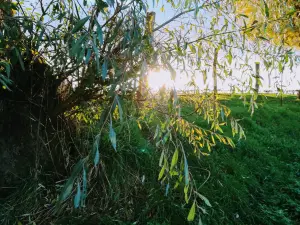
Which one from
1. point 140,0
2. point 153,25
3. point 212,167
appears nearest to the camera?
point 140,0

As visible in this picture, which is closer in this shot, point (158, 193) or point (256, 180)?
point (158, 193)

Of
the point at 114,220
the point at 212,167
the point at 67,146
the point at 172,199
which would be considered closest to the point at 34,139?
the point at 67,146

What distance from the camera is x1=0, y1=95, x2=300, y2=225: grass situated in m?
2.88

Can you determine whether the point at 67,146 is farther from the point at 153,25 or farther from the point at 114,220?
the point at 153,25

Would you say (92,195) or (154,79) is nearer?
(154,79)

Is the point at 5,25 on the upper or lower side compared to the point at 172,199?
upper

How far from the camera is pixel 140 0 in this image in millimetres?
1988

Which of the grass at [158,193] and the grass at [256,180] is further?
the grass at [256,180]

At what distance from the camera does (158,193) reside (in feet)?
10.5

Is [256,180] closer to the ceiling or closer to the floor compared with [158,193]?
closer to the floor

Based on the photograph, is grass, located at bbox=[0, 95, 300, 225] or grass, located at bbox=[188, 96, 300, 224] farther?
grass, located at bbox=[188, 96, 300, 224]

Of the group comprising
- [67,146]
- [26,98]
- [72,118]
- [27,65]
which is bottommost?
[67,146]

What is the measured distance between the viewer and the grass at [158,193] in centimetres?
288

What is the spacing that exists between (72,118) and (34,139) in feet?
1.54
